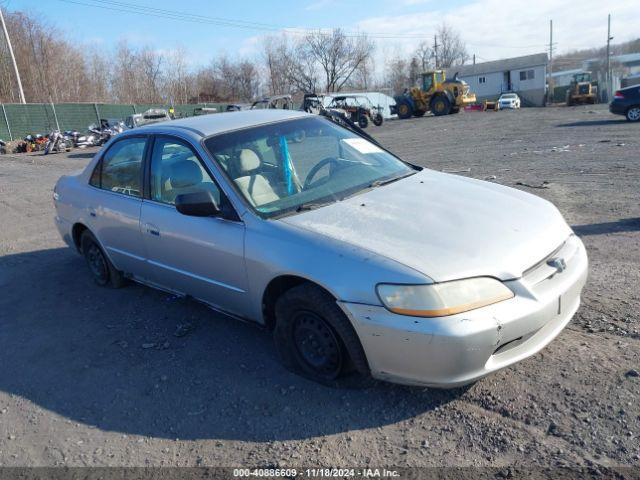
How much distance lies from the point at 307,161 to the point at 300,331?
136 centimetres

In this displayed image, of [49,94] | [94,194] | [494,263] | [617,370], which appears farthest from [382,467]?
[49,94]

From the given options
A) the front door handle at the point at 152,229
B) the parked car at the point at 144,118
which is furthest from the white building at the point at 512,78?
the front door handle at the point at 152,229

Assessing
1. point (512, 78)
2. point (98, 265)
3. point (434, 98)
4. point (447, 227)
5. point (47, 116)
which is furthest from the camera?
point (512, 78)

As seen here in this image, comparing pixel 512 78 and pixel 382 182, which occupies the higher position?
pixel 512 78

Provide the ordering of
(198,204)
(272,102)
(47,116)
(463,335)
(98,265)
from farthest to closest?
(47,116), (272,102), (98,265), (198,204), (463,335)

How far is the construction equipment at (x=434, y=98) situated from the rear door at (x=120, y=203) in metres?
33.4

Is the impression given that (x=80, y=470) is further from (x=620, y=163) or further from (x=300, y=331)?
(x=620, y=163)

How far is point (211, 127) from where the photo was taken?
4.00 m

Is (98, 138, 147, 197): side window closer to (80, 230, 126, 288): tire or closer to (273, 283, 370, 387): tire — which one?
(80, 230, 126, 288): tire

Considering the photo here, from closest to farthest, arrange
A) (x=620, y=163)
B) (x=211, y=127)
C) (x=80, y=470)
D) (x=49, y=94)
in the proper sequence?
(x=80, y=470), (x=211, y=127), (x=620, y=163), (x=49, y=94)

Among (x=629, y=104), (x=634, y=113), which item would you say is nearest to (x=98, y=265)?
(x=629, y=104)

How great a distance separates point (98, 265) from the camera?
17.0 ft

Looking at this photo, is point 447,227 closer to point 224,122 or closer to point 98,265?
point 224,122

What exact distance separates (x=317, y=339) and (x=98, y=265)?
10.0ft
